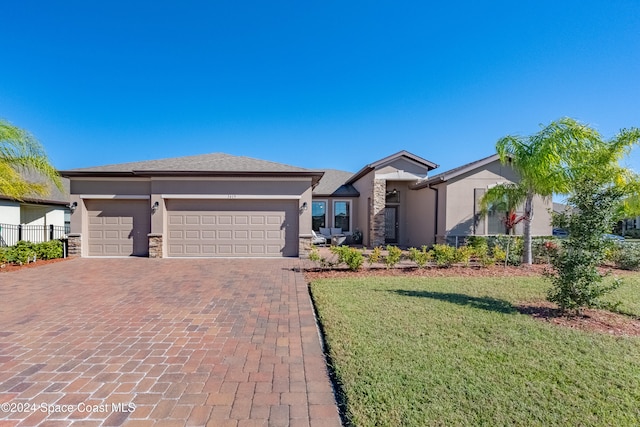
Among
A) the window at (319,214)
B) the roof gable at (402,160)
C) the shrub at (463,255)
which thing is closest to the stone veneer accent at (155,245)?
the window at (319,214)

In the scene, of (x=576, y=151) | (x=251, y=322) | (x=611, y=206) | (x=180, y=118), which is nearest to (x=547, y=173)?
(x=576, y=151)

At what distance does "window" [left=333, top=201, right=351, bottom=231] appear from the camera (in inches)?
730

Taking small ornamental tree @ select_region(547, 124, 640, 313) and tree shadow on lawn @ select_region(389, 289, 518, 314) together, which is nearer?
small ornamental tree @ select_region(547, 124, 640, 313)

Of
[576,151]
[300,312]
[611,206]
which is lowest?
[300,312]

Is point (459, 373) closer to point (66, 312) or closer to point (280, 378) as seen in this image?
point (280, 378)

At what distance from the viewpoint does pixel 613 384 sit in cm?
300

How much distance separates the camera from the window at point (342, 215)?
18547mm

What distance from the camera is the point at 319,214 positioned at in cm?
1839

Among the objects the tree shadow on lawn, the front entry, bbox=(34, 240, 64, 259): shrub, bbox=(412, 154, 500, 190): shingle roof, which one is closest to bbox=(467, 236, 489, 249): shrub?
bbox=(412, 154, 500, 190): shingle roof

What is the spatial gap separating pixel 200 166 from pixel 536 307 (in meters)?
12.0

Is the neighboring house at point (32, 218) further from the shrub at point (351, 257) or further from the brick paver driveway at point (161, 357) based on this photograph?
the shrub at point (351, 257)

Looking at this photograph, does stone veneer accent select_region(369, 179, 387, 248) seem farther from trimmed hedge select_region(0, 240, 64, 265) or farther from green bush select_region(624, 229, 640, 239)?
green bush select_region(624, 229, 640, 239)

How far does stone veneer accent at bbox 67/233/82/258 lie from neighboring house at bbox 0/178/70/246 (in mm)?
2322

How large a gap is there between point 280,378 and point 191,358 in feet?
4.10
